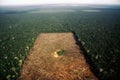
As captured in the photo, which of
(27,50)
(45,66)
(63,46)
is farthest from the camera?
(63,46)

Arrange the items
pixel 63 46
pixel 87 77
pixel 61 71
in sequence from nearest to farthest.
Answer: pixel 87 77 < pixel 61 71 < pixel 63 46

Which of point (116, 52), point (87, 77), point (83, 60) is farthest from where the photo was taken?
point (116, 52)

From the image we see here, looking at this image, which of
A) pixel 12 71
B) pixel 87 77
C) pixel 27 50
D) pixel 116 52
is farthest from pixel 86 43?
pixel 12 71

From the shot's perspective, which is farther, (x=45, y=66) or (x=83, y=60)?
(x=83, y=60)

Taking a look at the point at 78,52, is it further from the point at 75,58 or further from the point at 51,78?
the point at 51,78

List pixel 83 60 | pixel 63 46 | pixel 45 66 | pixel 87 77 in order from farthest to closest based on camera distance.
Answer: pixel 63 46
pixel 83 60
pixel 45 66
pixel 87 77

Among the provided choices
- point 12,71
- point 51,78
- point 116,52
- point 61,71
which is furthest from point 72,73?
point 116,52

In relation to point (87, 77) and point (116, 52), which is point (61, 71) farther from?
point (116, 52)

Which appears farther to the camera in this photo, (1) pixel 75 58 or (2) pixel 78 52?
(2) pixel 78 52
